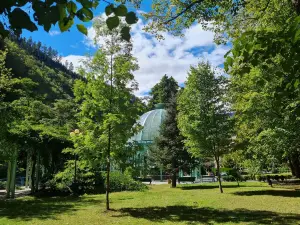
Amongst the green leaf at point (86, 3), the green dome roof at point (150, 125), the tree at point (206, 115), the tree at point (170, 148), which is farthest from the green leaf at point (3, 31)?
the green dome roof at point (150, 125)

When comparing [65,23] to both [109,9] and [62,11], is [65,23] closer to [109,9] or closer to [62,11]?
[62,11]

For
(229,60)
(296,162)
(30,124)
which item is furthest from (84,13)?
(296,162)

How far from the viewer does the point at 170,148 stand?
27.0 m

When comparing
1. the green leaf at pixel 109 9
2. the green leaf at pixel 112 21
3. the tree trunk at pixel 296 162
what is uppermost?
the green leaf at pixel 109 9

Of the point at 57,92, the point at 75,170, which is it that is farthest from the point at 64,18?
the point at 57,92

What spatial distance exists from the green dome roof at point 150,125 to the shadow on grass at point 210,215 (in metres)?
25.3

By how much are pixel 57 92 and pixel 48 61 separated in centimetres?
6789

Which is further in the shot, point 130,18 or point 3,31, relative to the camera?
point 3,31

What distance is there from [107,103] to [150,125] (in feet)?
89.8

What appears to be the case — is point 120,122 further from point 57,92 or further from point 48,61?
point 48,61

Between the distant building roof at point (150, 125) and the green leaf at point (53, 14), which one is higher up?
the distant building roof at point (150, 125)

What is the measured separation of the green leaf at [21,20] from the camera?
163cm

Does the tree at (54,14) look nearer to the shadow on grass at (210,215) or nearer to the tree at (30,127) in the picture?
the shadow on grass at (210,215)

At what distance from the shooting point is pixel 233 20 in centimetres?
947
